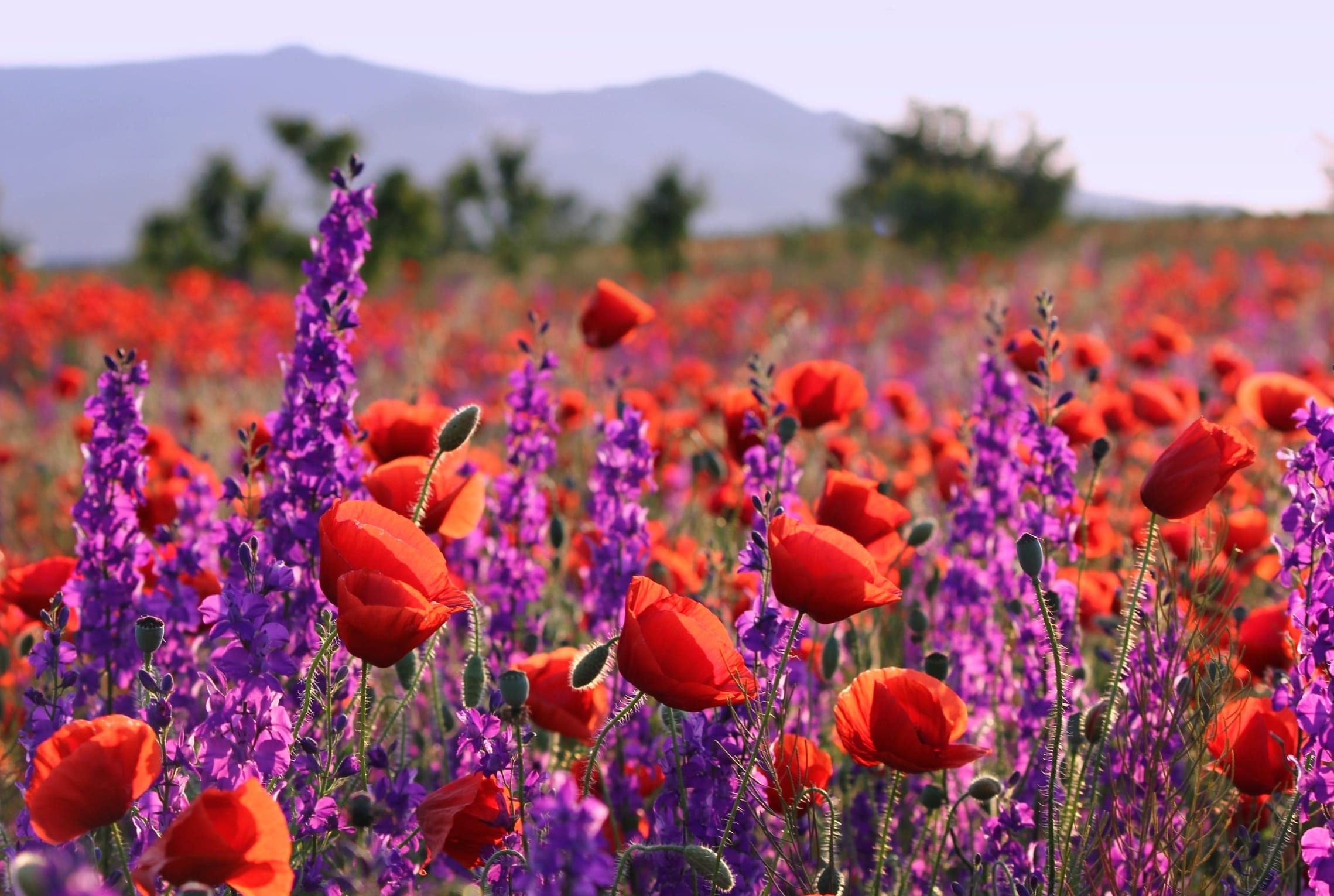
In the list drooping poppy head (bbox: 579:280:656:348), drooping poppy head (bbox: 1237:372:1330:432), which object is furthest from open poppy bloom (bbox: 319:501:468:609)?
drooping poppy head (bbox: 1237:372:1330:432)

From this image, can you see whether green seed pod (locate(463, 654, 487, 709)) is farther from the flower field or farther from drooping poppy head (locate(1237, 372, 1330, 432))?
drooping poppy head (locate(1237, 372, 1330, 432))

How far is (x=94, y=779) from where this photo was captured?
95cm

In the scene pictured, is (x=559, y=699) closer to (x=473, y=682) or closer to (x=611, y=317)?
(x=473, y=682)

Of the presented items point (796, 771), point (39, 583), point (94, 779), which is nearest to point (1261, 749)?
point (796, 771)

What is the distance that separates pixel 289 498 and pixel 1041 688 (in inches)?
52.8

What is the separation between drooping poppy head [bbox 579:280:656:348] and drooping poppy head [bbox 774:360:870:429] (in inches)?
19.0

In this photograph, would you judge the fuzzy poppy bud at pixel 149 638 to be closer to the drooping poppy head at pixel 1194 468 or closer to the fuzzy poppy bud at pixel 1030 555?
the fuzzy poppy bud at pixel 1030 555

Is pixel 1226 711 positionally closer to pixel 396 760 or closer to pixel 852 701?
pixel 852 701

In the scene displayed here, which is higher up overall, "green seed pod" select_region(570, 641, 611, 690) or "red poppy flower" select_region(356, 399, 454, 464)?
"red poppy flower" select_region(356, 399, 454, 464)

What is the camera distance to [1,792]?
1.94m

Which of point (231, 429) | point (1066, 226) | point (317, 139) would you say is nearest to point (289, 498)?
point (231, 429)

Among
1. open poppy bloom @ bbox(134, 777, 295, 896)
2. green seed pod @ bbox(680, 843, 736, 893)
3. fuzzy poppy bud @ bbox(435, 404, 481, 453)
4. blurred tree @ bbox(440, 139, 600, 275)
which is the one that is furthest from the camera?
blurred tree @ bbox(440, 139, 600, 275)

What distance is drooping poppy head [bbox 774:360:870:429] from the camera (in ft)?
7.53

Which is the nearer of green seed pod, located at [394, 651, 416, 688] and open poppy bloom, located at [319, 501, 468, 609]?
open poppy bloom, located at [319, 501, 468, 609]
